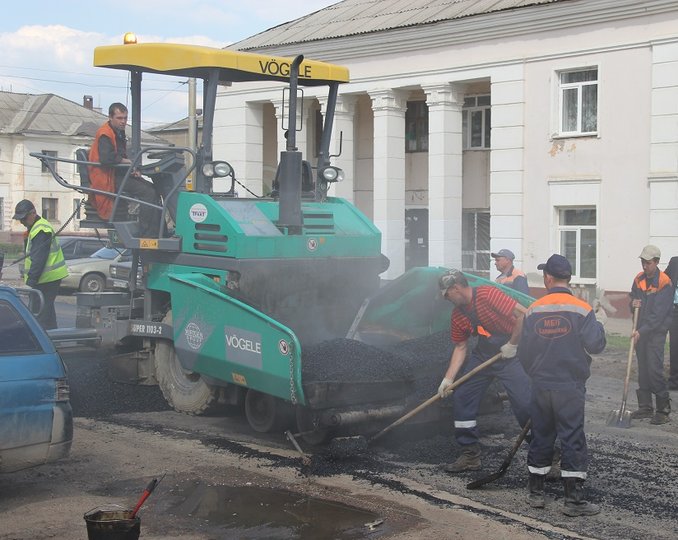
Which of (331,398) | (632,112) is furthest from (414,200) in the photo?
(331,398)

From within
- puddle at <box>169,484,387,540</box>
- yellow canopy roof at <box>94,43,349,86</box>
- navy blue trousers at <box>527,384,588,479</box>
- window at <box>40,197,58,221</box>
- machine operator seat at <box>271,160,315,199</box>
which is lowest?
puddle at <box>169,484,387,540</box>

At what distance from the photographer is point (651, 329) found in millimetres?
9453

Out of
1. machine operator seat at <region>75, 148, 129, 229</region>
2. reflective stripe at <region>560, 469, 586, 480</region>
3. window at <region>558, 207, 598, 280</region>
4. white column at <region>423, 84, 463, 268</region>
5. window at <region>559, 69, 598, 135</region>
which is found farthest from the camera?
white column at <region>423, 84, 463, 268</region>

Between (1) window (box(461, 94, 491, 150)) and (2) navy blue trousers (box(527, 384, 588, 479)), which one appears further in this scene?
(1) window (box(461, 94, 491, 150))

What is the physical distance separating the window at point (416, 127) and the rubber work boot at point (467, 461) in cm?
1867

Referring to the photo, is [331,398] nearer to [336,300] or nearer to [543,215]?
[336,300]

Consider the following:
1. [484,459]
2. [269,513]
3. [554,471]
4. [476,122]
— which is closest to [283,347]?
[269,513]

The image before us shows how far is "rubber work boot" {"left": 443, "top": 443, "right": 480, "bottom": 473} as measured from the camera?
23.2 ft

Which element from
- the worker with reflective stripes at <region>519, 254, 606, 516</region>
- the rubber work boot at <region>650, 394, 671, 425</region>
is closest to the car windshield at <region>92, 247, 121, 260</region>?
the rubber work boot at <region>650, 394, 671, 425</region>

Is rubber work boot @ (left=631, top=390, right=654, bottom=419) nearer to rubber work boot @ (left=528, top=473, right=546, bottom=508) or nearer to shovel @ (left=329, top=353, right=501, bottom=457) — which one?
shovel @ (left=329, top=353, right=501, bottom=457)

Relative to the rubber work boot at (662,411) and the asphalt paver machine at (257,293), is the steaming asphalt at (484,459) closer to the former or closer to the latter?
the rubber work boot at (662,411)

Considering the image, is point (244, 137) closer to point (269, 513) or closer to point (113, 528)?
point (269, 513)

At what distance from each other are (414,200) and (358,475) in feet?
61.8

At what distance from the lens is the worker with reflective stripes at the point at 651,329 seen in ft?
30.5
